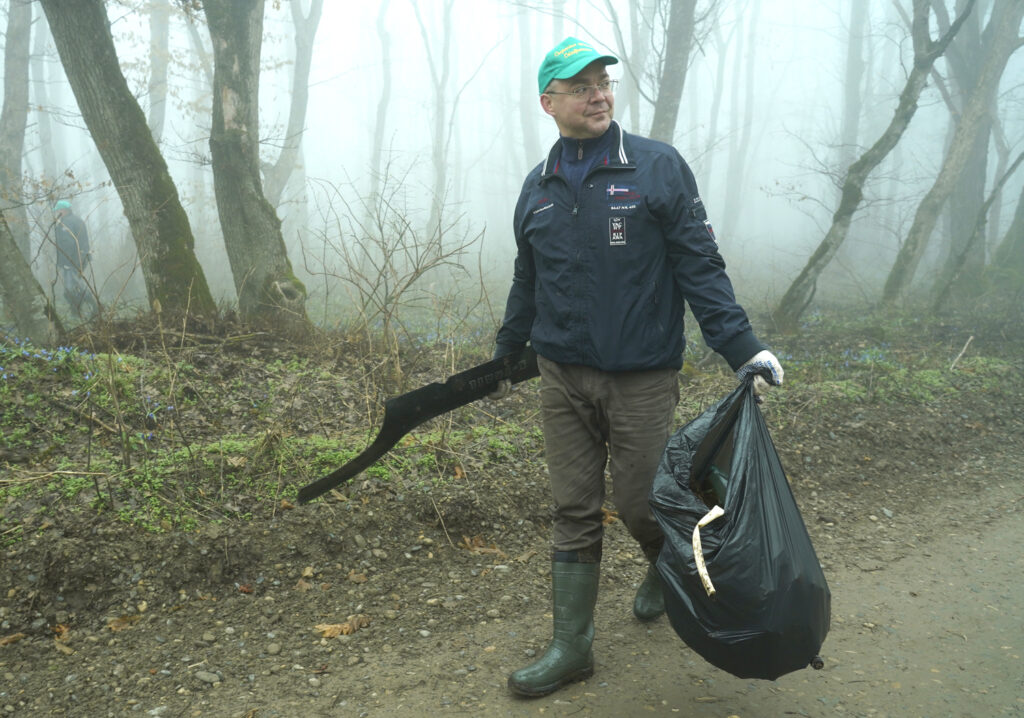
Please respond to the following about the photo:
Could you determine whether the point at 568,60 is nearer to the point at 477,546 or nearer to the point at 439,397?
the point at 439,397

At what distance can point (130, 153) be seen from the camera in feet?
21.4

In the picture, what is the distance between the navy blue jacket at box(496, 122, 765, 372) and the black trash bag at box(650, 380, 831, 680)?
1.37ft

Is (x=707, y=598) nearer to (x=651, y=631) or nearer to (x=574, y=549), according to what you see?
(x=574, y=549)

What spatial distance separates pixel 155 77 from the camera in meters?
19.1

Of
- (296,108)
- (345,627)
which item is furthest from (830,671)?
(296,108)

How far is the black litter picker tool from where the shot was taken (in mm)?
3066

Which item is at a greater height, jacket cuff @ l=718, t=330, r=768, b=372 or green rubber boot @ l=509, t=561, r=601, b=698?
jacket cuff @ l=718, t=330, r=768, b=372

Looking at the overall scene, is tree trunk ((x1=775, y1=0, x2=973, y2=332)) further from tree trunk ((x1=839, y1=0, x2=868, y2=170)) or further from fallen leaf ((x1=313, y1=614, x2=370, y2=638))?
tree trunk ((x1=839, y1=0, x2=868, y2=170))

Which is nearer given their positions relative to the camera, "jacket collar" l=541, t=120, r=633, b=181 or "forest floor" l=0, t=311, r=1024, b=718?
"jacket collar" l=541, t=120, r=633, b=181

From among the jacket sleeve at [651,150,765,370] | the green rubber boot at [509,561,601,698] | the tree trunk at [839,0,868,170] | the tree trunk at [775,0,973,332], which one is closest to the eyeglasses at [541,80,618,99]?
the jacket sleeve at [651,150,765,370]

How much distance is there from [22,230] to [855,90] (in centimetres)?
2229

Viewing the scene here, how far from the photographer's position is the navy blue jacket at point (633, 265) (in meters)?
2.65

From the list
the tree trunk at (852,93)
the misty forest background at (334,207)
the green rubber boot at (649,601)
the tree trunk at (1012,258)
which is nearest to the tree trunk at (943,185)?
the misty forest background at (334,207)

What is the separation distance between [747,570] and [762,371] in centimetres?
70
